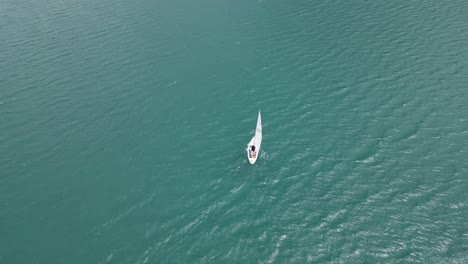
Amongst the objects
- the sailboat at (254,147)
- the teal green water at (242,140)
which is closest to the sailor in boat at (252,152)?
the sailboat at (254,147)

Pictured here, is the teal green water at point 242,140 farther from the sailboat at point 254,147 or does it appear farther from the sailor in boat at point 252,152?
the sailor in boat at point 252,152

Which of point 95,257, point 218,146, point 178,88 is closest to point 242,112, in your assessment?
point 218,146

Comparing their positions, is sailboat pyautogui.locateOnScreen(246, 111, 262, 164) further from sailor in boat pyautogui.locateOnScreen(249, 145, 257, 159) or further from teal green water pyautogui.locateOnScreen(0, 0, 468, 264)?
teal green water pyautogui.locateOnScreen(0, 0, 468, 264)

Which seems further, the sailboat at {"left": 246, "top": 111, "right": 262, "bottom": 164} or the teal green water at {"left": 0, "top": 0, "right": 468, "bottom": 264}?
the sailboat at {"left": 246, "top": 111, "right": 262, "bottom": 164}

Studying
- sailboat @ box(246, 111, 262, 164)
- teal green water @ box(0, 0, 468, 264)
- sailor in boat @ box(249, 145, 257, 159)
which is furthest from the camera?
sailboat @ box(246, 111, 262, 164)

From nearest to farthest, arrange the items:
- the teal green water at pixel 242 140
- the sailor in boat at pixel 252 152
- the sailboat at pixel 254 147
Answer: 1. the teal green water at pixel 242 140
2. the sailor in boat at pixel 252 152
3. the sailboat at pixel 254 147

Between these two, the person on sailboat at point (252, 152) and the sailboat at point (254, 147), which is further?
the sailboat at point (254, 147)

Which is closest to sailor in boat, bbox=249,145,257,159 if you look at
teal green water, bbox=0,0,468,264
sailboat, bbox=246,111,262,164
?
sailboat, bbox=246,111,262,164

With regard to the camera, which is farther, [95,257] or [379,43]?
[379,43]

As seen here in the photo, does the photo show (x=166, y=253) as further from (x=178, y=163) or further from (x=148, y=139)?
(x=148, y=139)
